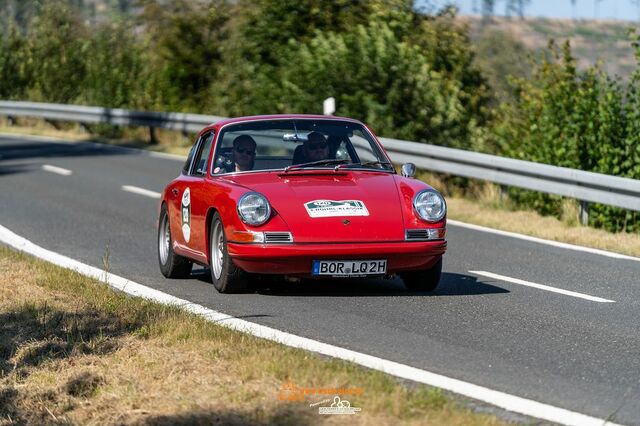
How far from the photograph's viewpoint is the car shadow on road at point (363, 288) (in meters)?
10.0

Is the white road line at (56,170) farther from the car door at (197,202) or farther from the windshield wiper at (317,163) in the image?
the windshield wiper at (317,163)

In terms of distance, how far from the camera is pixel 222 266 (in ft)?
32.6

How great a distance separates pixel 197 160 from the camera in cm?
1129

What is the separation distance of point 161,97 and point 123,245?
23.8 m

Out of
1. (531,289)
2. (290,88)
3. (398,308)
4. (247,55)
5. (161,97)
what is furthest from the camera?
(161,97)

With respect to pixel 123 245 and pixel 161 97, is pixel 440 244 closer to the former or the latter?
pixel 123 245

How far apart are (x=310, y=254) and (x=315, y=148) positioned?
4.84 feet

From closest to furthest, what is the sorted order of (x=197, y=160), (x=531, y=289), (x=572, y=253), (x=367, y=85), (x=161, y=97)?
(x=531, y=289) < (x=197, y=160) < (x=572, y=253) < (x=367, y=85) < (x=161, y=97)

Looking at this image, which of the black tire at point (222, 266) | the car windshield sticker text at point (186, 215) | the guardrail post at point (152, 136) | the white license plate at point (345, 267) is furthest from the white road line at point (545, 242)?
the guardrail post at point (152, 136)

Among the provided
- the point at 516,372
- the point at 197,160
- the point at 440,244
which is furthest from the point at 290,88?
the point at 516,372

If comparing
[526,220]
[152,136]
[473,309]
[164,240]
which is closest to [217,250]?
[164,240]

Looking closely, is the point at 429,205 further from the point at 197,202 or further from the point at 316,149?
the point at 197,202

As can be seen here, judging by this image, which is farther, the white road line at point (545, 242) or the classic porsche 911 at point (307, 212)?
the white road line at point (545, 242)

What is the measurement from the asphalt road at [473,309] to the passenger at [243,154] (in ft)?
3.32
